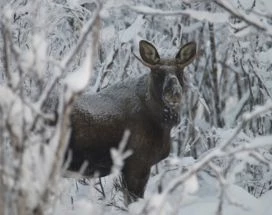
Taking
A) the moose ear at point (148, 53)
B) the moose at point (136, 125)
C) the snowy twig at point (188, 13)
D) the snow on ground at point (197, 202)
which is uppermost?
the snowy twig at point (188, 13)

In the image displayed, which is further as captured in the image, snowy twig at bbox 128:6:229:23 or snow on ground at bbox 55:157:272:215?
snow on ground at bbox 55:157:272:215

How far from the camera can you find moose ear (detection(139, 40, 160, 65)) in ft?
17.6

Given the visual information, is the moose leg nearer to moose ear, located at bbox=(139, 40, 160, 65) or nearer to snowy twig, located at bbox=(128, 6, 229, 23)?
moose ear, located at bbox=(139, 40, 160, 65)

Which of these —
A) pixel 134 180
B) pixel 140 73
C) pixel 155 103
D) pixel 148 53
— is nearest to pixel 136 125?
pixel 155 103

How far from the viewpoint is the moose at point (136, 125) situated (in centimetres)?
534

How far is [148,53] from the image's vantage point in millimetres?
5406

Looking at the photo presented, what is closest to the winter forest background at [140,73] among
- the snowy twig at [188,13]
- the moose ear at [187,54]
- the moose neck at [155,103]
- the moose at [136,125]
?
the snowy twig at [188,13]

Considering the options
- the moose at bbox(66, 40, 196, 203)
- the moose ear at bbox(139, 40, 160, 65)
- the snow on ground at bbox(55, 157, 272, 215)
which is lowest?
the snow on ground at bbox(55, 157, 272, 215)

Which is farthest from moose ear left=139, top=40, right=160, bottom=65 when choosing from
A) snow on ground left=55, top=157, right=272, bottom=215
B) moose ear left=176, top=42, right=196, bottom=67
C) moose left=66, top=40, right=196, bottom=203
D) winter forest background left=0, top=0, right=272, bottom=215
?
snow on ground left=55, top=157, right=272, bottom=215

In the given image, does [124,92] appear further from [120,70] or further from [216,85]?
[216,85]

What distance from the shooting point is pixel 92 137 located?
17.9ft

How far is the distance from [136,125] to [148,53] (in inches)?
21.6

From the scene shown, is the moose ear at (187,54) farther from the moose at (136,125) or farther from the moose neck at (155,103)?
the moose neck at (155,103)

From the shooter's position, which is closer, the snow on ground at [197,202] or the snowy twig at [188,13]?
the snowy twig at [188,13]
